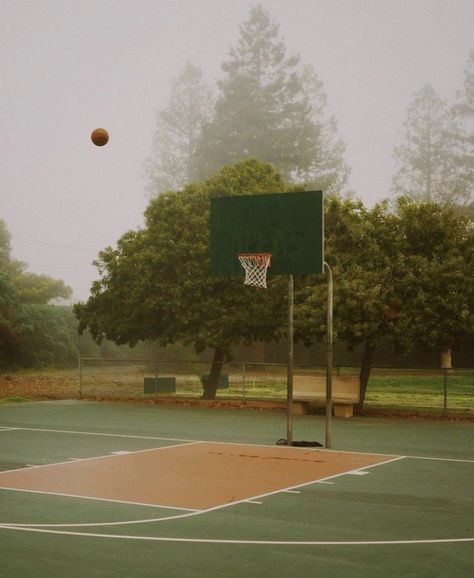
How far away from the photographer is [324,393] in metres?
23.1

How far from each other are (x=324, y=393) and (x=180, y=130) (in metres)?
37.0

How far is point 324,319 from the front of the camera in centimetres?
2184

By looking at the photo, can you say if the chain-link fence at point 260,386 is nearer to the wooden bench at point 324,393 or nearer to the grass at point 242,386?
the grass at point 242,386

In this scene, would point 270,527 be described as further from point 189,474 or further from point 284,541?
point 189,474

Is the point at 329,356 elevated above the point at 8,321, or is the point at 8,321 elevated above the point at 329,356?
the point at 8,321

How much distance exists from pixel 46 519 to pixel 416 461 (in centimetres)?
723

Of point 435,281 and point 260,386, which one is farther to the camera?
point 260,386

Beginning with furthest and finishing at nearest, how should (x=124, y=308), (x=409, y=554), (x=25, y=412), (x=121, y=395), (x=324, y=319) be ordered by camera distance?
(x=121, y=395)
(x=124, y=308)
(x=25, y=412)
(x=324, y=319)
(x=409, y=554)

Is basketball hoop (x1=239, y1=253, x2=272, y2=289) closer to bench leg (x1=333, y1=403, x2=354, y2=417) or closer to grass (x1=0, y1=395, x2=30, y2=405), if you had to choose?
bench leg (x1=333, y1=403, x2=354, y2=417)

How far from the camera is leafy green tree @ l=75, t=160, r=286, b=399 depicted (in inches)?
970

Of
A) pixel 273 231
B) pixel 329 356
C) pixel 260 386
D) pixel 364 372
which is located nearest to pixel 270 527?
pixel 329 356

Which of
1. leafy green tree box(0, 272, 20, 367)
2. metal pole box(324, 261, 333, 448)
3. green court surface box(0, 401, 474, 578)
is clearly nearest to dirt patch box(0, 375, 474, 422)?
leafy green tree box(0, 272, 20, 367)

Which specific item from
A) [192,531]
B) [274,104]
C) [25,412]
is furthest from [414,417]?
[274,104]

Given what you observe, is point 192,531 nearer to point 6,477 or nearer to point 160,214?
point 6,477
